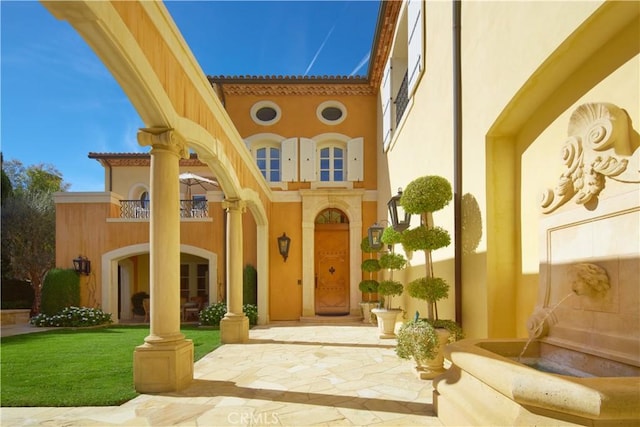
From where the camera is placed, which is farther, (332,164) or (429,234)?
(332,164)

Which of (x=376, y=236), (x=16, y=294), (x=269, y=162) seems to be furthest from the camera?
(x=16, y=294)

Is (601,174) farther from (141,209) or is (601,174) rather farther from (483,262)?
(141,209)

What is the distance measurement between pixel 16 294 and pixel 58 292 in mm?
6028

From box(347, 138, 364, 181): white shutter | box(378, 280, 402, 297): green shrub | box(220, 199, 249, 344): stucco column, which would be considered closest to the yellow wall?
box(378, 280, 402, 297): green shrub

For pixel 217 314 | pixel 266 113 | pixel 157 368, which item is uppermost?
pixel 266 113

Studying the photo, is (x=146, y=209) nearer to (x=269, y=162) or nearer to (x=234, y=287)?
(x=269, y=162)

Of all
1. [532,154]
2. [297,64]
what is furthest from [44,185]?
[532,154]

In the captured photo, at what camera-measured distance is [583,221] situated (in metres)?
2.92

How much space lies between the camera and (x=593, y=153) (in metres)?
2.77

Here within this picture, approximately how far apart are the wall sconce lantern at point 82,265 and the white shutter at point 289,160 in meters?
6.80

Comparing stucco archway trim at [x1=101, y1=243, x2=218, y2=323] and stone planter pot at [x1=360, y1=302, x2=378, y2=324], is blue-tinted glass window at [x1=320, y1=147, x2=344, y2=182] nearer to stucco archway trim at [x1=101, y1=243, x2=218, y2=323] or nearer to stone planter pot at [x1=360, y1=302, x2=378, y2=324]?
stone planter pot at [x1=360, y1=302, x2=378, y2=324]

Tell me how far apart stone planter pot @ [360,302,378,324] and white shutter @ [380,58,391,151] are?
4.76 m

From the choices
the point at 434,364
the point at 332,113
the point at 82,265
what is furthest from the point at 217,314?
the point at 332,113

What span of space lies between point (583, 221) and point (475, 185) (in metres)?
1.65
